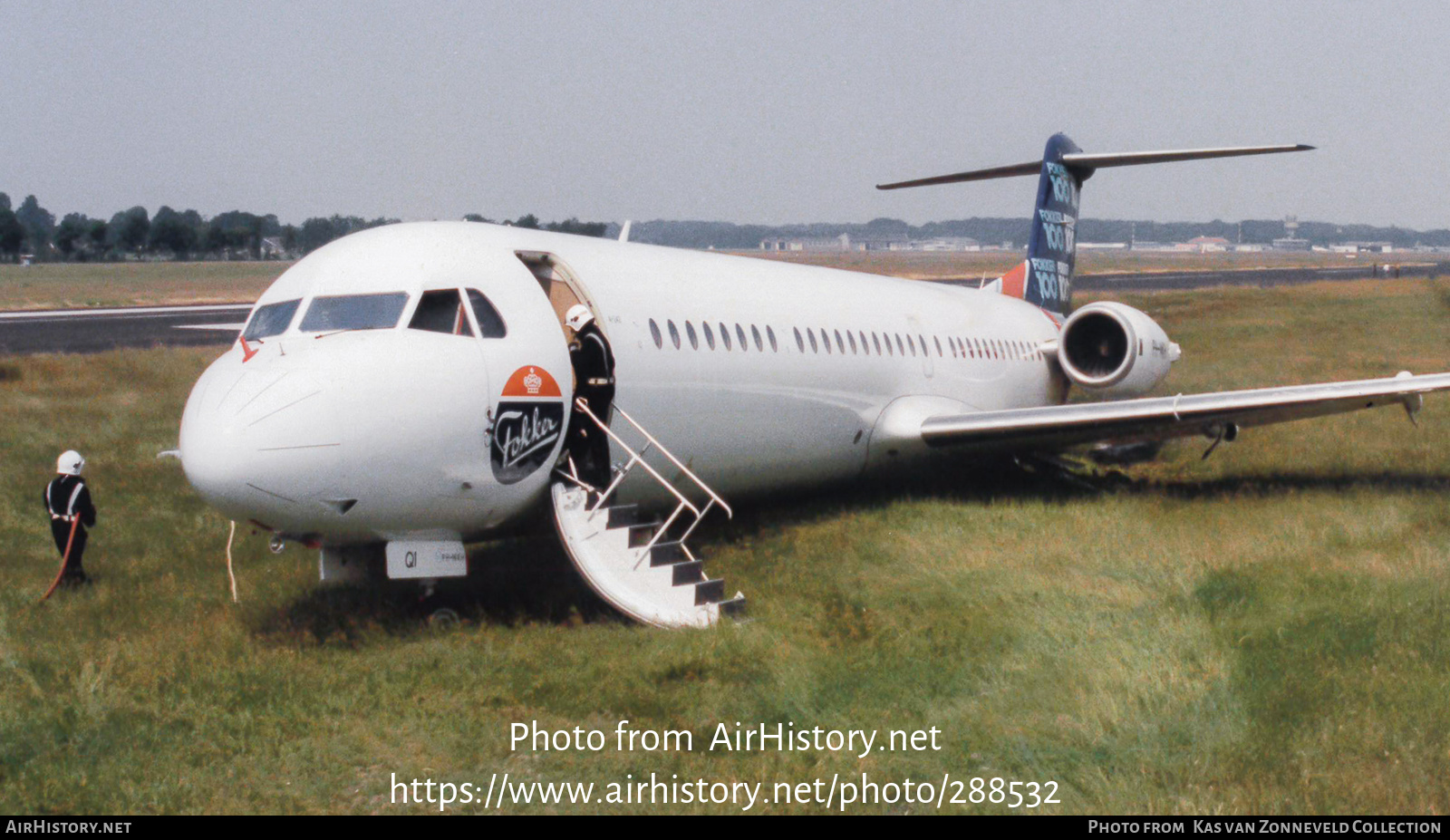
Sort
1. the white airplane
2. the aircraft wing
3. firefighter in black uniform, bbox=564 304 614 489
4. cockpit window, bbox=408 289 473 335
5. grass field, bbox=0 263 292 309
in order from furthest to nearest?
grass field, bbox=0 263 292 309, the aircraft wing, firefighter in black uniform, bbox=564 304 614 489, cockpit window, bbox=408 289 473 335, the white airplane

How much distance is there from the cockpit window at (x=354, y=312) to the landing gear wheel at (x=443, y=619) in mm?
2327

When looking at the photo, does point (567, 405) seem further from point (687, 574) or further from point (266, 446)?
point (266, 446)

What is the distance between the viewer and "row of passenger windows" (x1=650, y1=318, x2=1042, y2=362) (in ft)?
41.9

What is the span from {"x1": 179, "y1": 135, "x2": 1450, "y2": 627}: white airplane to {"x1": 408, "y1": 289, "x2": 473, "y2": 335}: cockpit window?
16mm

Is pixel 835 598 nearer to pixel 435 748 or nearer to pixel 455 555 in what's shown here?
pixel 455 555

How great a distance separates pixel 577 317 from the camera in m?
11.0

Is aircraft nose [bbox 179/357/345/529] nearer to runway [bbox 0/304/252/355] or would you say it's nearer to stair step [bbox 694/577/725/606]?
stair step [bbox 694/577/725/606]

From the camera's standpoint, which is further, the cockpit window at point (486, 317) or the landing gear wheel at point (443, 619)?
the landing gear wheel at point (443, 619)

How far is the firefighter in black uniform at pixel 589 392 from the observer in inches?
432

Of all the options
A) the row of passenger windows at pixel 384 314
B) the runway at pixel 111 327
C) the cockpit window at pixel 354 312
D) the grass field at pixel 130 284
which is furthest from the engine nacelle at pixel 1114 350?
the grass field at pixel 130 284

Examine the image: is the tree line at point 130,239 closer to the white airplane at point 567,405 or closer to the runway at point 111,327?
the runway at point 111,327

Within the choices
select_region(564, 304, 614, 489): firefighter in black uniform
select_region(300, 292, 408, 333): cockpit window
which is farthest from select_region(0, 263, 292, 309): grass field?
select_region(300, 292, 408, 333): cockpit window

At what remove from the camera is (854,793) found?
7.13 meters

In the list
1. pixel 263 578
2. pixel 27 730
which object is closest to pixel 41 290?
pixel 263 578
